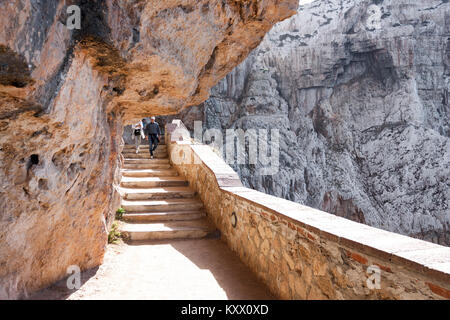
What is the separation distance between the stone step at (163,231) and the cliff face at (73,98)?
20.2 inches

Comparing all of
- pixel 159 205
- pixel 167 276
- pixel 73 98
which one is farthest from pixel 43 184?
pixel 159 205

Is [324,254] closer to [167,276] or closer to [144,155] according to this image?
[167,276]

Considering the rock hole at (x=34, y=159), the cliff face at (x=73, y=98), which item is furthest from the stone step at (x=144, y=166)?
the rock hole at (x=34, y=159)

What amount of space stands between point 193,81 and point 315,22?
21365 millimetres

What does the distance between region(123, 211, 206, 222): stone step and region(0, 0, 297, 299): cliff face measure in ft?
2.55

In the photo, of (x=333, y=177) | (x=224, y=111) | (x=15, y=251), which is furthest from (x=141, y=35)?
(x=333, y=177)

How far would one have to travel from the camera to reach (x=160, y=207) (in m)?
5.56

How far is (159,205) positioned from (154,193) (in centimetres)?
47

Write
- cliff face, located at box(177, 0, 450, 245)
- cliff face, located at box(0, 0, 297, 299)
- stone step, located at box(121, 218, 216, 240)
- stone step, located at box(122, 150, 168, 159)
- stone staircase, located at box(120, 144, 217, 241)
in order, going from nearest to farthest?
cliff face, located at box(0, 0, 297, 299) < stone step, located at box(121, 218, 216, 240) < stone staircase, located at box(120, 144, 217, 241) < stone step, located at box(122, 150, 168, 159) < cliff face, located at box(177, 0, 450, 245)

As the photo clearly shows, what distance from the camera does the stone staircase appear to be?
4.86 m

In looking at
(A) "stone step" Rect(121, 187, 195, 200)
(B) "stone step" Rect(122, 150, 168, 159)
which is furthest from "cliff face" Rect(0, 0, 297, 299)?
(B) "stone step" Rect(122, 150, 168, 159)

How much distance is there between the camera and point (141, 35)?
3.04 m

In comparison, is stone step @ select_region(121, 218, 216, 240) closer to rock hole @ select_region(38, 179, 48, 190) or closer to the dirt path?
the dirt path
